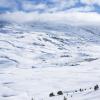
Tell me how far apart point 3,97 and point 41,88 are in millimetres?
27801

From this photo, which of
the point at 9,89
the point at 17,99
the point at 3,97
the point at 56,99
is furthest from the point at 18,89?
the point at 56,99

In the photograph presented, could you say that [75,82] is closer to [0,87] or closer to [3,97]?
[0,87]

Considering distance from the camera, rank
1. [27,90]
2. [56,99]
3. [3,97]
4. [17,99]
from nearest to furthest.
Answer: [56,99] < [17,99] < [3,97] < [27,90]

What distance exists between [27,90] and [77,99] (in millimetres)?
91172

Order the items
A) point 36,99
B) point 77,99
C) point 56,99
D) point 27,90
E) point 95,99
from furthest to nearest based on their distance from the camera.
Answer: point 27,90, point 36,99, point 56,99, point 77,99, point 95,99

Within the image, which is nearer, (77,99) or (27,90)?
(77,99)

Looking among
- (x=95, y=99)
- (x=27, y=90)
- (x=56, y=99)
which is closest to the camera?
(x=95, y=99)

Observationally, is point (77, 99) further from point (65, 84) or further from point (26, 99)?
point (65, 84)

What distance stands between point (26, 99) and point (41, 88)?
39.0m

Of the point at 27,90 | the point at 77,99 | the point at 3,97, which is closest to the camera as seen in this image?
the point at 77,99

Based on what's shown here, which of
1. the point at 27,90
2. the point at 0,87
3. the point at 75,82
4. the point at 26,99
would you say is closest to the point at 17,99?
the point at 26,99

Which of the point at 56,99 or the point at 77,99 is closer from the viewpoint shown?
the point at 77,99

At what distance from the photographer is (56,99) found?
97562 millimetres

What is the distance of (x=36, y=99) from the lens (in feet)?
444
